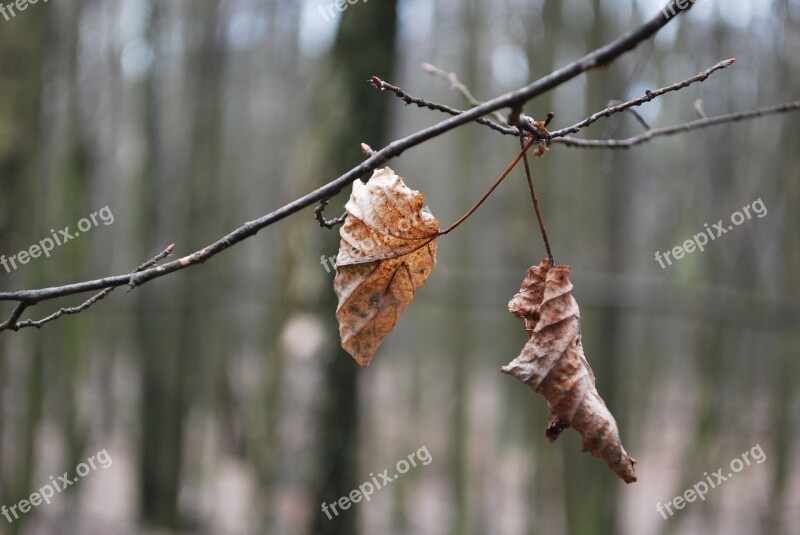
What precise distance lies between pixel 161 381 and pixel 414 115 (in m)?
7.37

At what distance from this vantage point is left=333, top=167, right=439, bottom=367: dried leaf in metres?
1.00

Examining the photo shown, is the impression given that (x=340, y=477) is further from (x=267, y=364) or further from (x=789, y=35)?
(x=789, y=35)

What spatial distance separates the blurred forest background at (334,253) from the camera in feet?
13.0

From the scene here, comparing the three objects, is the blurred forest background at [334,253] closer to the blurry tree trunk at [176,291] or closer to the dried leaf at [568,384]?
the blurry tree trunk at [176,291]

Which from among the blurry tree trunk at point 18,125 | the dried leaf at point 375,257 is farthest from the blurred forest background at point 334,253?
the dried leaf at point 375,257

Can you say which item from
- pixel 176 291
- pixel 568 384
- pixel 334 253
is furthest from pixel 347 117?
pixel 176 291

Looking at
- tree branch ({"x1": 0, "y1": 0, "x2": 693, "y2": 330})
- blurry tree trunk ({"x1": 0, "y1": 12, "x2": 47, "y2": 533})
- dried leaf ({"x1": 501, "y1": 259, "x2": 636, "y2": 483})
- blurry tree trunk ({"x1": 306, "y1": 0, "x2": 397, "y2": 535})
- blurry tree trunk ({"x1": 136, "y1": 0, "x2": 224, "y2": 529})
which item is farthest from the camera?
blurry tree trunk ({"x1": 136, "y1": 0, "x2": 224, "y2": 529})

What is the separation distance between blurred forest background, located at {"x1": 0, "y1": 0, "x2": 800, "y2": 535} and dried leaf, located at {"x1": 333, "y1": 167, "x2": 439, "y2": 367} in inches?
35.2

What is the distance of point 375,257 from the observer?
3.31 ft

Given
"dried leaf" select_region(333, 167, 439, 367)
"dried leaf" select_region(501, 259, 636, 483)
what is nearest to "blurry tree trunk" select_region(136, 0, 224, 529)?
"dried leaf" select_region(333, 167, 439, 367)

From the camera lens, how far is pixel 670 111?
33.9 feet

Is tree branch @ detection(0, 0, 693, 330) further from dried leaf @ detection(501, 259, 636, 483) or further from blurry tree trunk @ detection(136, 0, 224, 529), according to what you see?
blurry tree trunk @ detection(136, 0, 224, 529)

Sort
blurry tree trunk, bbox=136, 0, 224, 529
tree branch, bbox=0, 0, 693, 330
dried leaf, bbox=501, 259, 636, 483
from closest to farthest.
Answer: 1. tree branch, bbox=0, 0, 693, 330
2. dried leaf, bbox=501, 259, 636, 483
3. blurry tree trunk, bbox=136, 0, 224, 529

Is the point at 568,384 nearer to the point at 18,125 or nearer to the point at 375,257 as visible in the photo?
the point at 375,257
